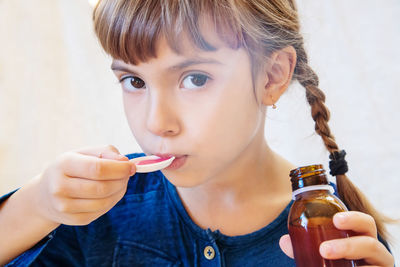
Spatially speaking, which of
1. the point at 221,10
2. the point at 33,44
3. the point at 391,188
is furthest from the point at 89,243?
the point at 391,188

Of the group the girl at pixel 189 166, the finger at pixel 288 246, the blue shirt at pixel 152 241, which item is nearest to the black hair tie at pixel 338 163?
the girl at pixel 189 166

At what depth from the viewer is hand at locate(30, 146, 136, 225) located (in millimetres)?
494

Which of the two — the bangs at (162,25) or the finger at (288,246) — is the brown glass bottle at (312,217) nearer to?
the finger at (288,246)

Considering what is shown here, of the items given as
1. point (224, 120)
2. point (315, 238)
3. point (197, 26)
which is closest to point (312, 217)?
point (315, 238)

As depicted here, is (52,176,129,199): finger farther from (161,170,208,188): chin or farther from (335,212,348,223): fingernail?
(335,212,348,223): fingernail

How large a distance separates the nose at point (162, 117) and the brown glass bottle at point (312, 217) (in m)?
0.19

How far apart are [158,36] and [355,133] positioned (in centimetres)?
73

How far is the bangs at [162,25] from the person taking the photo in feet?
1.71

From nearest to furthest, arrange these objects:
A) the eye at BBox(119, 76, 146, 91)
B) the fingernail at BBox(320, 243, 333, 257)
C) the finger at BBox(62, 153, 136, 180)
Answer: the fingernail at BBox(320, 243, 333, 257), the finger at BBox(62, 153, 136, 180), the eye at BBox(119, 76, 146, 91)

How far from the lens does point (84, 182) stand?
499 mm

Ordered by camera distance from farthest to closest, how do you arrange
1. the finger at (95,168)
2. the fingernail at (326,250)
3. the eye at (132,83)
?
the eye at (132,83), the finger at (95,168), the fingernail at (326,250)

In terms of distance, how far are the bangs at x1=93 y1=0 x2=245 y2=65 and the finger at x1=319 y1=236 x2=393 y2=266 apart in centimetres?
32

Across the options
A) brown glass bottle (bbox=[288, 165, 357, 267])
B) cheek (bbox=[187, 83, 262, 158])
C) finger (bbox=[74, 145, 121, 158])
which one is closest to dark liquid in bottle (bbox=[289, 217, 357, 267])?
brown glass bottle (bbox=[288, 165, 357, 267])

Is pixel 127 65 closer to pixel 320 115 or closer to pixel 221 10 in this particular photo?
pixel 221 10
